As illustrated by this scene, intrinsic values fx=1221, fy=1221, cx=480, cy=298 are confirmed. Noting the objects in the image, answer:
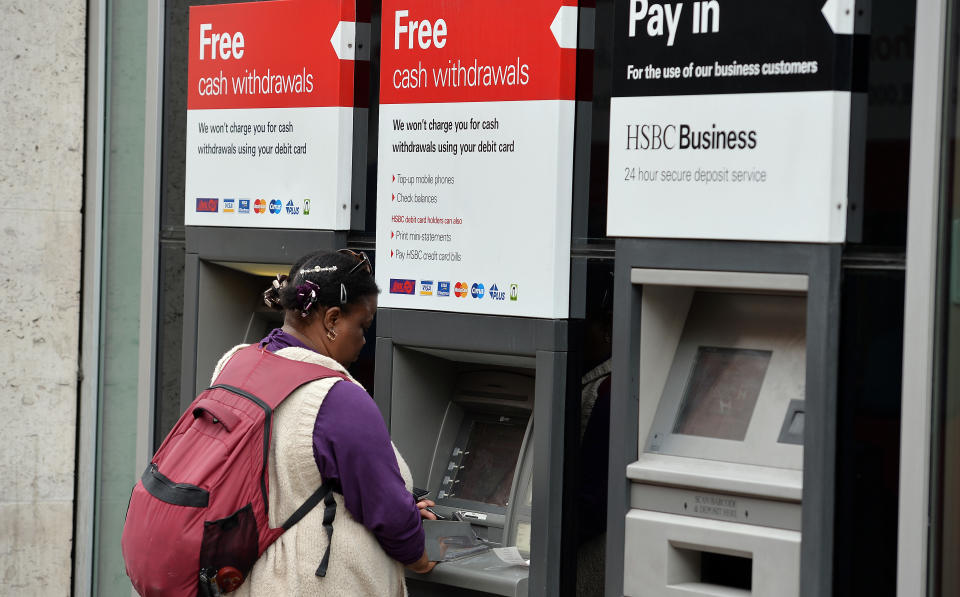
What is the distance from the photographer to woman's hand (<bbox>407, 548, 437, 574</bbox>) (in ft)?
10.5

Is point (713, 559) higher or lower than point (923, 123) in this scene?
lower

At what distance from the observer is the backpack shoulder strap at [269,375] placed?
2938 millimetres

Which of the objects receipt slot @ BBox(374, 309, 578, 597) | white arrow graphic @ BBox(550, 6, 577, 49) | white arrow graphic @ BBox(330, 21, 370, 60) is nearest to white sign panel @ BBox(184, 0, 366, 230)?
white arrow graphic @ BBox(330, 21, 370, 60)

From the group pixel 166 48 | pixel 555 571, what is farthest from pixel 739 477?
pixel 166 48

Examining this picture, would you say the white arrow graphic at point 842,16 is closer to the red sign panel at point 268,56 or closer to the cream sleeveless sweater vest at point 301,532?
the cream sleeveless sweater vest at point 301,532

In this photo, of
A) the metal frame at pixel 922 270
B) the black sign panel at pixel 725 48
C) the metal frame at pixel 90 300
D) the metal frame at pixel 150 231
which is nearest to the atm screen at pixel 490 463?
the black sign panel at pixel 725 48

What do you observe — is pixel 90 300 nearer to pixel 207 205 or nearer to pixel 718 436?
pixel 207 205

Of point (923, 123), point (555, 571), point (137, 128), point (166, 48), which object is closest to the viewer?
point (923, 123)

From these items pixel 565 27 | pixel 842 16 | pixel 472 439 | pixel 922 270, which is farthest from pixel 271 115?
pixel 922 270

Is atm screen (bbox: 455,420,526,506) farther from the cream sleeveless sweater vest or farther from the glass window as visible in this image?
the glass window

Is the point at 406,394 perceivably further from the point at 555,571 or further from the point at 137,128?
the point at 137,128

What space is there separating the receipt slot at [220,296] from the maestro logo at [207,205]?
0.06 meters

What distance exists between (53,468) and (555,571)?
2.66 m

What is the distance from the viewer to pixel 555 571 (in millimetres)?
3311
